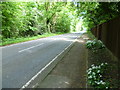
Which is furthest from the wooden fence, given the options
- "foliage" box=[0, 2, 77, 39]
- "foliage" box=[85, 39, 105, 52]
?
"foliage" box=[0, 2, 77, 39]

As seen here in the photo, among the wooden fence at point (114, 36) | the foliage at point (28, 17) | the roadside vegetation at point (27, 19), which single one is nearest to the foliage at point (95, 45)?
the wooden fence at point (114, 36)

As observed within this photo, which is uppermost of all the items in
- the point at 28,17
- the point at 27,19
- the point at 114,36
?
the point at 28,17

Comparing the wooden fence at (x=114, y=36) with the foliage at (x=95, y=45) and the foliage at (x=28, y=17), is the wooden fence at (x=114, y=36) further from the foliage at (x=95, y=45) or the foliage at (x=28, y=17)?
the foliage at (x=28, y=17)

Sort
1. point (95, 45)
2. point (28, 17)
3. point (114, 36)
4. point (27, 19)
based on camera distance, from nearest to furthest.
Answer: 1. point (114, 36)
2. point (95, 45)
3. point (28, 17)
4. point (27, 19)

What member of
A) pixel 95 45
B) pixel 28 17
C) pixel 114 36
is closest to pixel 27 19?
pixel 28 17

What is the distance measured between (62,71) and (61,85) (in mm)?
1512

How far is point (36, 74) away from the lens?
19.1 feet

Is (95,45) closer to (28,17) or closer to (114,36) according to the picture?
(114,36)

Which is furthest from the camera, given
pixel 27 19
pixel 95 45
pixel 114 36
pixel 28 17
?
pixel 27 19

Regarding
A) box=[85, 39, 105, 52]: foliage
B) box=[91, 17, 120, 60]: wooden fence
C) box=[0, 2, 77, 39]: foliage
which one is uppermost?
box=[0, 2, 77, 39]: foliage

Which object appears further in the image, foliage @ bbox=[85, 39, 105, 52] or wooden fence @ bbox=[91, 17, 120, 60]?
foliage @ bbox=[85, 39, 105, 52]

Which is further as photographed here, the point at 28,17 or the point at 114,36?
the point at 28,17

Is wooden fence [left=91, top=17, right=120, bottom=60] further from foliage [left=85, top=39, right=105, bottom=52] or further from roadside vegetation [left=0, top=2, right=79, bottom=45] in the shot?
roadside vegetation [left=0, top=2, right=79, bottom=45]

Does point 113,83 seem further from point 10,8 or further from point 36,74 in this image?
point 10,8
